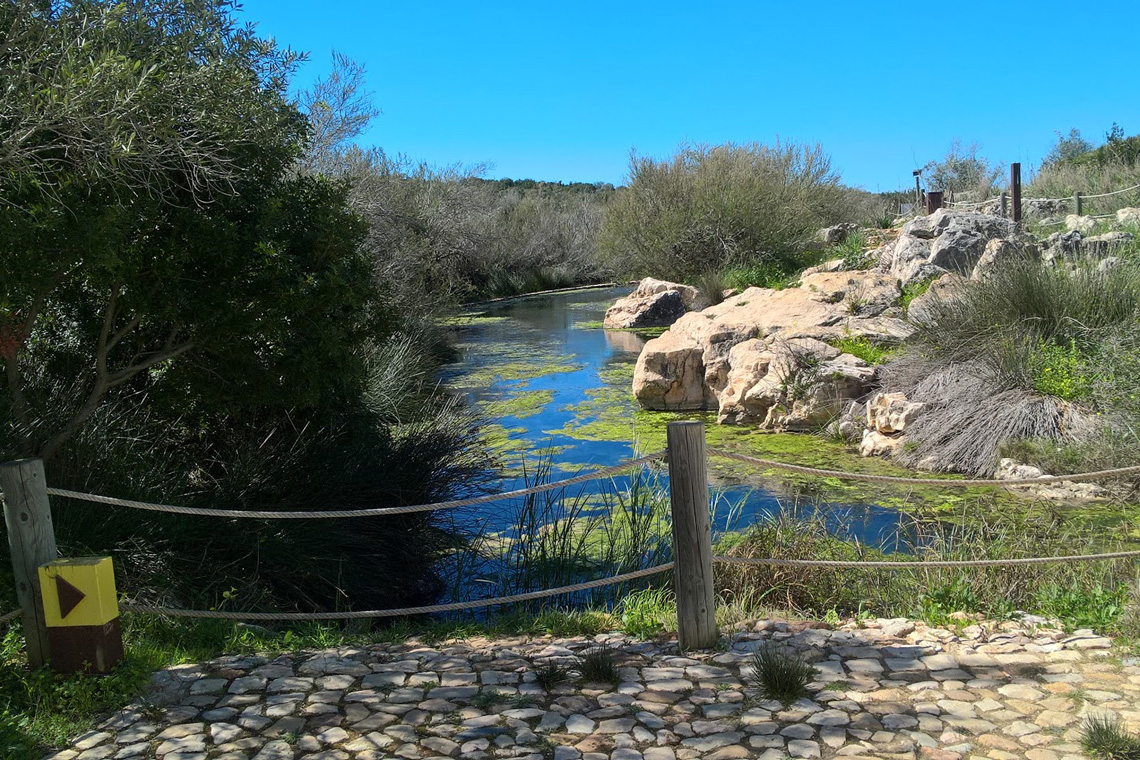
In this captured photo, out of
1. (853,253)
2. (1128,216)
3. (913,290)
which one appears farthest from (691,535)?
(853,253)

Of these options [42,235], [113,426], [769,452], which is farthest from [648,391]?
[42,235]

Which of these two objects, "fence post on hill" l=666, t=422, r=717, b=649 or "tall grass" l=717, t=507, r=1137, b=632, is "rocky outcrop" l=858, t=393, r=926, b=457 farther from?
"fence post on hill" l=666, t=422, r=717, b=649

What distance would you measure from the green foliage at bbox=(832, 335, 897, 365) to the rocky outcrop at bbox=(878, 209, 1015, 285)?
6.57ft

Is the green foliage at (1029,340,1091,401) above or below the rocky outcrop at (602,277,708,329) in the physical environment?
below

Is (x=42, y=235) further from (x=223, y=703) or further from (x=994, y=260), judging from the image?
(x=994, y=260)

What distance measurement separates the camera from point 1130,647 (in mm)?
4027

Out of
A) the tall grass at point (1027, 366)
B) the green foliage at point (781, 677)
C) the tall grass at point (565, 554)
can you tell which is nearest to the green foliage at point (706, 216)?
the tall grass at point (1027, 366)

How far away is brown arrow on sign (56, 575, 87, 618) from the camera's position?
3848mm

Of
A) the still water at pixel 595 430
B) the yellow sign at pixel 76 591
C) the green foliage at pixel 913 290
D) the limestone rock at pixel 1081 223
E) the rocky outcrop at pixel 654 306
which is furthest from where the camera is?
the rocky outcrop at pixel 654 306

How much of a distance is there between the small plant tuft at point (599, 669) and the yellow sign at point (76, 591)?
196 cm

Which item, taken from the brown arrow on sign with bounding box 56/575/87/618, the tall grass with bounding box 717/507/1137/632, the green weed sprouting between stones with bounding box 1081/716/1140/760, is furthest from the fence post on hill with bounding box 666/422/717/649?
the brown arrow on sign with bounding box 56/575/87/618

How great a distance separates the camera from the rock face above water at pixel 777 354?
11211 mm

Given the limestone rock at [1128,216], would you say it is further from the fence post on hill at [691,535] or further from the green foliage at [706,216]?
the fence post on hill at [691,535]

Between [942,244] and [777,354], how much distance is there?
3.95m
